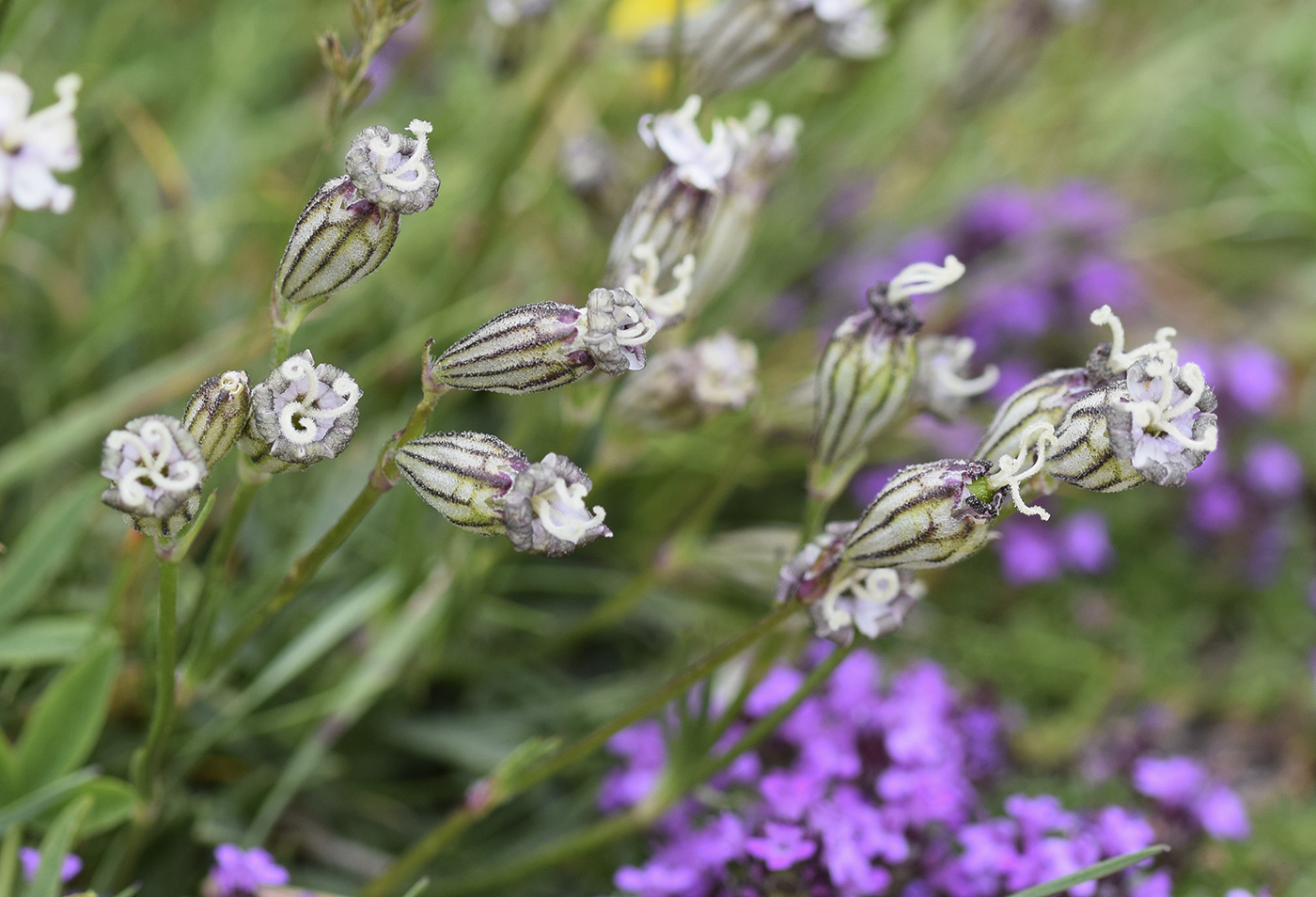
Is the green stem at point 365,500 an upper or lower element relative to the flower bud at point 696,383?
lower

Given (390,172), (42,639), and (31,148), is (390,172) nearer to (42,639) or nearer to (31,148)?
(31,148)

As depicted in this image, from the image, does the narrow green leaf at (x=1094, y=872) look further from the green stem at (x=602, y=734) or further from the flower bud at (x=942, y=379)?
the flower bud at (x=942, y=379)

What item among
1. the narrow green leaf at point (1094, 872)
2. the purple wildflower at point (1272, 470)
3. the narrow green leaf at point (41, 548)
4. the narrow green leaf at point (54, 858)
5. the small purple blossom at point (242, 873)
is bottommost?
the narrow green leaf at point (54, 858)

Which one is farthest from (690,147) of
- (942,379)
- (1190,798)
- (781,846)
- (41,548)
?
(1190,798)

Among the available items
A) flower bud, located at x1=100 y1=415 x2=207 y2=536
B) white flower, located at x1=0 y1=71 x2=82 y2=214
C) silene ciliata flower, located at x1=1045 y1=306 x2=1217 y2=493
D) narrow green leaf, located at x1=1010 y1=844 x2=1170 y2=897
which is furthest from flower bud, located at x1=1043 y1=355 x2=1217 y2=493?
white flower, located at x1=0 y1=71 x2=82 y2=214

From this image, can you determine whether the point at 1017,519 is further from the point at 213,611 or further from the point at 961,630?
the point at 213,611

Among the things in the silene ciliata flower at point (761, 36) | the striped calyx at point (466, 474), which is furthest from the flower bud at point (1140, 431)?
the silene ciliata flower at point (761, 36)

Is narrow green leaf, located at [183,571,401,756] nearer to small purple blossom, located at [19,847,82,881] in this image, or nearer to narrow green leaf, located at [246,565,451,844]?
narrow green leaf, located at [246,565,451,844]
